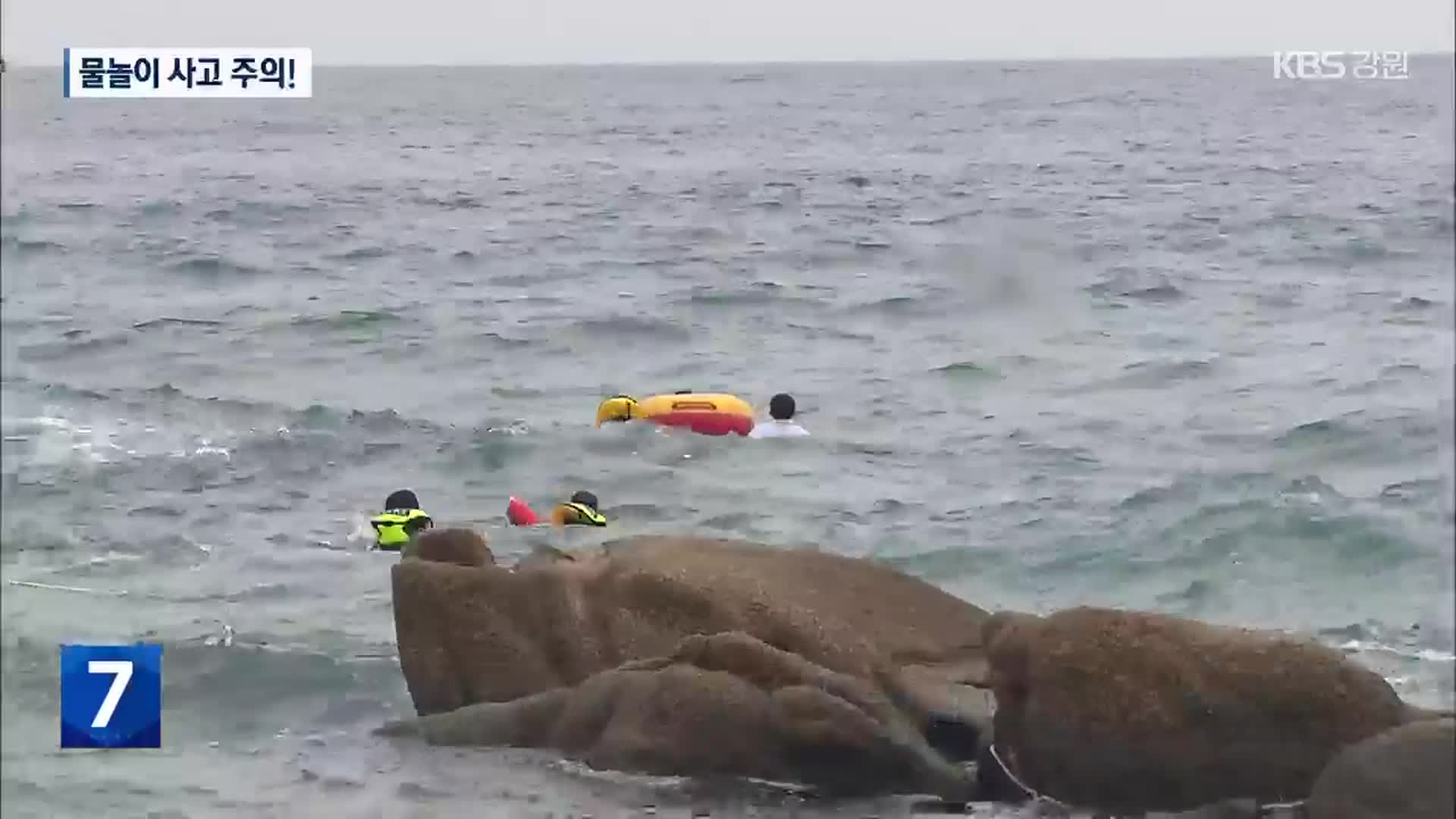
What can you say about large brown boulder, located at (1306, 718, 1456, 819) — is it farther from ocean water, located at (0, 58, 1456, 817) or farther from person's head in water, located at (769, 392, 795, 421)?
person's head in water, located at (769, 392, 795, 421)

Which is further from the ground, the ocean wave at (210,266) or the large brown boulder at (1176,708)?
the ocean wave at (210,266)

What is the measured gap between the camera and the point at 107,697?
8.80 meters

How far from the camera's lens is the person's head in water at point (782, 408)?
18594mm

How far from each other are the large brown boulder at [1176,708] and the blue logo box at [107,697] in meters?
4.05

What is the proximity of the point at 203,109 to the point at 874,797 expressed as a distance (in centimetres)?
6932

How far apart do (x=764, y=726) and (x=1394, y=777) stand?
2.89m

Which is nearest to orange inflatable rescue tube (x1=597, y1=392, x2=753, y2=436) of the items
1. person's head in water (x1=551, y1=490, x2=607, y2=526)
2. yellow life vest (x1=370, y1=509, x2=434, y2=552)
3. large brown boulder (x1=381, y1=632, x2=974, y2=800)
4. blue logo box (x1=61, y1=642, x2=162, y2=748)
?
person's head in water (x1=551, y1=490, x2=607, y2=526)

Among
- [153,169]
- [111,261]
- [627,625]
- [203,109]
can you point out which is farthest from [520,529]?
[203,109]

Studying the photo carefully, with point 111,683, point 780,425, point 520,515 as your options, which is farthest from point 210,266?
point 111,683

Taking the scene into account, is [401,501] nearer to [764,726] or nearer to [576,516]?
[576,516]

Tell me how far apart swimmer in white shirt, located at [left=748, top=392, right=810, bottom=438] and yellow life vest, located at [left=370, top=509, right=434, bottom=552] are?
4.51 m

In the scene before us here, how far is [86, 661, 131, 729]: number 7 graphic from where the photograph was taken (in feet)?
28.8

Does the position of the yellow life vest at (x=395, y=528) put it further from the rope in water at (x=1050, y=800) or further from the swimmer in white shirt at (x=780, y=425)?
the rope in water at (x=1050, y=800)

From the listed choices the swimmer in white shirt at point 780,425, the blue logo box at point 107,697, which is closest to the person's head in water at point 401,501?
the swimmer in white shirt at point 780,425
